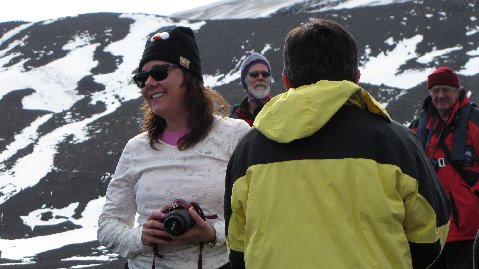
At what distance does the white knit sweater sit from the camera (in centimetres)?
290

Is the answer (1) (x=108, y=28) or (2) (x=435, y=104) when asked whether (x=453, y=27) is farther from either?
(2) (x=435, y=104)

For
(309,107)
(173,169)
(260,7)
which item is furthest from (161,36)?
(260,7)

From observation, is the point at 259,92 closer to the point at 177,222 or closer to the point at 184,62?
the point at 184,62

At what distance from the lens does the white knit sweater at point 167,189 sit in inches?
114

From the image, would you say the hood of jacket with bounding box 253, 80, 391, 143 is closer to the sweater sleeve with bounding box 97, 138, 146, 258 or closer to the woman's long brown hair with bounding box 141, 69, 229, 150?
the woman's long brown hair with bounding box 141, 69, 229, 150

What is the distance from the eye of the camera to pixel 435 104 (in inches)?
219

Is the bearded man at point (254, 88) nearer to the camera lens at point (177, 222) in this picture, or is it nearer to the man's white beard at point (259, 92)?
the man's white beard at point (259, 92)

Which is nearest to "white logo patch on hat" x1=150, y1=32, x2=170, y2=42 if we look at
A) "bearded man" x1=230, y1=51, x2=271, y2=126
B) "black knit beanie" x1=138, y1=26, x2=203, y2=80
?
"black knit beanie" x1=138, y1=26, x2=203, y2=80

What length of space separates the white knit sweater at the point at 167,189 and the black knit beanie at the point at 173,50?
1.02 ft

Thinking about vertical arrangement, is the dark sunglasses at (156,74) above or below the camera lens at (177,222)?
above

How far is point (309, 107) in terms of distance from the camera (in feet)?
6.97

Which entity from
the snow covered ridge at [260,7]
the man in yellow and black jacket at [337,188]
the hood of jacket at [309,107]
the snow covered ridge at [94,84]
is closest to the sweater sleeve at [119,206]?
the man in yellow and black jacket at [337,188]

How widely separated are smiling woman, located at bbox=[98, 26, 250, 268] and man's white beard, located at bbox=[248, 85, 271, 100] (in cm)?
271

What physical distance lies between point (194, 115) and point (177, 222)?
0.65m
